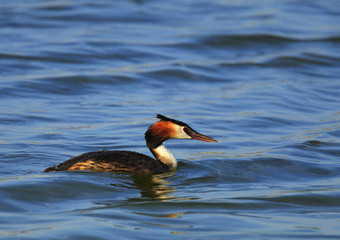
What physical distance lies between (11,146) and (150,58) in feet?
27.6

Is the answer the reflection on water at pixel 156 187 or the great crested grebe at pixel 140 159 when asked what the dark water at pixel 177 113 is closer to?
the reflection on water at pixel 156 187

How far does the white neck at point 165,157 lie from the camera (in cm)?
919

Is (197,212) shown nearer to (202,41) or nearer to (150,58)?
(150,58)

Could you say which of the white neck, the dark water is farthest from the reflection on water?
the white neck

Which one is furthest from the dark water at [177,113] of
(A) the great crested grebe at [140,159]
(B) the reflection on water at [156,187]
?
(A) the great crested grebe at [140,159]

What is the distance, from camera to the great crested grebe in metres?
8.52

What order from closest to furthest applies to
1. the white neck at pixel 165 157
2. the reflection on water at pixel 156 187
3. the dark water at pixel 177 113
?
the dark water at pixel 177 113, the reflection on water at pixel 156 187, the white neck at pixel 165 157

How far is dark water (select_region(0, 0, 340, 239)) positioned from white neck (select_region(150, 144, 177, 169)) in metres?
0.16

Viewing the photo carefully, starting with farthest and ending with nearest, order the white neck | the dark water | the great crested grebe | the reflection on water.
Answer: the white neck, the great crested grebe, the reflection on water, the dark water

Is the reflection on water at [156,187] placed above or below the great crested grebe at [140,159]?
below

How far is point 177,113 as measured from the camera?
12.9 m

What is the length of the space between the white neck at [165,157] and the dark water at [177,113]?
0.52 feet

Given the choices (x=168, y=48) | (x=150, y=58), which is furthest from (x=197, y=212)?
(x=168, y=48)

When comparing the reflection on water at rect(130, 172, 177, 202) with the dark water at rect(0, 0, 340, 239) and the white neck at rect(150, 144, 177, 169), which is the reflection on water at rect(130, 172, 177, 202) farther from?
the white neck at rect(150, 144, 177, 169)
